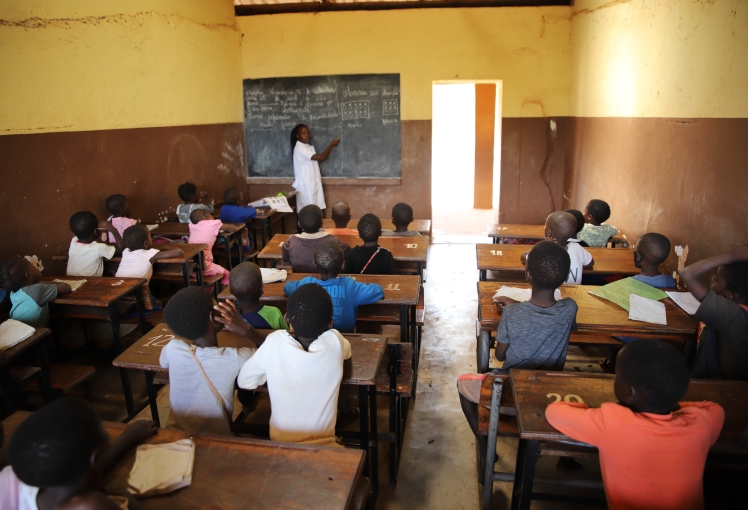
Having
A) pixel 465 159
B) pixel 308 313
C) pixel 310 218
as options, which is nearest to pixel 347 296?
pixel 308 313

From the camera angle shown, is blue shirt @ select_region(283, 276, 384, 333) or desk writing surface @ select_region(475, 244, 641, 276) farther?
desk writing surface @ select_region(475, 244, 641, 276)

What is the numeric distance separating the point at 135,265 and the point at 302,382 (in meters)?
2.39

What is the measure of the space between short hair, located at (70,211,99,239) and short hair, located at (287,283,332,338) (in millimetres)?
2562

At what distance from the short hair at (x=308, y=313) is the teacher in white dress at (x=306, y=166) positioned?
5403 mm

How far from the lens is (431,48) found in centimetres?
681

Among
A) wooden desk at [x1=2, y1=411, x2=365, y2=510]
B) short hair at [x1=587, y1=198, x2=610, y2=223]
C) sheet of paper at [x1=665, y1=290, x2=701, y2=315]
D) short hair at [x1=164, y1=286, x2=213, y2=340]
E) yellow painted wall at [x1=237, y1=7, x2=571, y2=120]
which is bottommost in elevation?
wooden desk at [x1=2, y1=411, x2=365, y2=510]

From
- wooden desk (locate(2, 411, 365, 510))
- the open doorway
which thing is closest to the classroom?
wooden desk (locate(2, 411, 365, 510))

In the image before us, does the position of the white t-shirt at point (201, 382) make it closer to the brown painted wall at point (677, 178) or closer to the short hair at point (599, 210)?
the brown painted wall at point (677, 178)

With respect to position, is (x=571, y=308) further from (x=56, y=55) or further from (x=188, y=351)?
(x=56, y=55)

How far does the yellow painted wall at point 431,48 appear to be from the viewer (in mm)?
6629

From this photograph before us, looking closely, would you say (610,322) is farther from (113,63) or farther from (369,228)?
(113,63)

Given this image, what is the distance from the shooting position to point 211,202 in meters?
6.16

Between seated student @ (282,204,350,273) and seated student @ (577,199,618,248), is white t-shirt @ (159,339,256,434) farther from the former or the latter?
seated student @ (577,199,618,248)

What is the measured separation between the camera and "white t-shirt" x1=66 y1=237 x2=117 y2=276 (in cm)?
375
